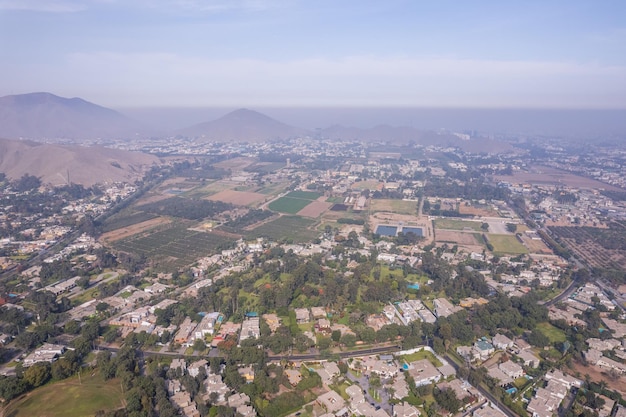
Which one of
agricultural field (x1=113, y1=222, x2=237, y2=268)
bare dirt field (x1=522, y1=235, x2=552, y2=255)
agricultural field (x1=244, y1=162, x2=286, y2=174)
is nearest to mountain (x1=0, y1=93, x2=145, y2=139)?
agricultural field (x1=244, y1=162, x2=286, y2=174)

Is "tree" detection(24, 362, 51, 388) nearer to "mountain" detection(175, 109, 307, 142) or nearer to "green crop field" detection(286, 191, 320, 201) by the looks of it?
"green crop field" detection(286, 191, 320, 201)

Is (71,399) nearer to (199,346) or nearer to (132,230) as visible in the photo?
(199,346)

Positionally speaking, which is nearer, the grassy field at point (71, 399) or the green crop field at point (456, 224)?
the grassy field at point (71, 399)

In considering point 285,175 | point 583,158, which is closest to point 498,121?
point 583,158

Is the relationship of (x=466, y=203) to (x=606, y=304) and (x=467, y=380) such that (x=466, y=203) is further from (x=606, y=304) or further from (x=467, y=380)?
(x=467, y=380)

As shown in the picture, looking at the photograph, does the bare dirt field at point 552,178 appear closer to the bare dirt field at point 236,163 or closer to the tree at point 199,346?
the bare dirt field at point 236,163

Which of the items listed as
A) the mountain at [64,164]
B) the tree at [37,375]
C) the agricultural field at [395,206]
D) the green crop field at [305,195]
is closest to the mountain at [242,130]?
the mountain at [64,164]

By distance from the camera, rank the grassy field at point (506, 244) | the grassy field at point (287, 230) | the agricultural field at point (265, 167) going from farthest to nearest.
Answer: the agricultural field at point (265, 167), the grassy field at point (287, 230), the grassy field at point (506, 244)
